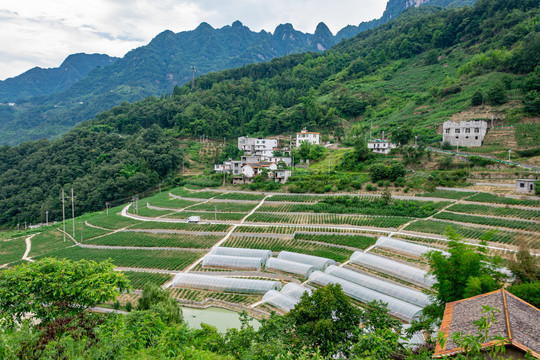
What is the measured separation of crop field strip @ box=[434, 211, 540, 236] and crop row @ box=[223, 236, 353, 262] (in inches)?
451

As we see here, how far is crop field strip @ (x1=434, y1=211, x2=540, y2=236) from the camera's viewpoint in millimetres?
25267

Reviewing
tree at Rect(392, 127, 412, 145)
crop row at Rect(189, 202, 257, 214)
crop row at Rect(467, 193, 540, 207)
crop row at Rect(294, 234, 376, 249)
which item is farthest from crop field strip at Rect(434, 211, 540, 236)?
crop row at Rect(189, 202, 257, 214)

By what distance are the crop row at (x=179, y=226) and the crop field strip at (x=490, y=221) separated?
71.2 feet

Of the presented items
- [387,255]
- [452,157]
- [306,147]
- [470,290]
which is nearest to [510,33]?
[452,157]

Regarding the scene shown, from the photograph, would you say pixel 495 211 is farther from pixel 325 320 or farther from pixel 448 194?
pixel 325 320

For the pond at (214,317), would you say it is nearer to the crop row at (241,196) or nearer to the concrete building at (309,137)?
the crop row at (241,196)

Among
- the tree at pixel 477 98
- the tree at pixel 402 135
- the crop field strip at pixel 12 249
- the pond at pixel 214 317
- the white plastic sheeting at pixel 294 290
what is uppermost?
the tree at pixel 477 98

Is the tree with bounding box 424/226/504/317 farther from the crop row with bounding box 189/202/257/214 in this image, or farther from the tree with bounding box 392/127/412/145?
the tree with bounding box 392/127/412/145

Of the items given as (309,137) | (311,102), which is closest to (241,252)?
(309,137)

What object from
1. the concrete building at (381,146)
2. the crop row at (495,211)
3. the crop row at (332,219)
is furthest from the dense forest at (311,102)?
the crop row at (332,219)

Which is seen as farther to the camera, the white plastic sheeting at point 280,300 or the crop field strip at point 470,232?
the crop field strip at point 470,232

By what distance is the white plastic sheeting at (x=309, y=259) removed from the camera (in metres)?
23.3

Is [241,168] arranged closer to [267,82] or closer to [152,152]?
[152,152]

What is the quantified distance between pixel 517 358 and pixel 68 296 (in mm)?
14754
